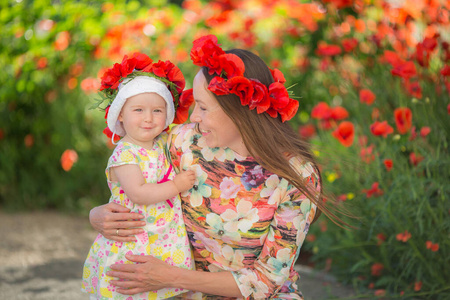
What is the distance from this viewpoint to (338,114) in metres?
2.77

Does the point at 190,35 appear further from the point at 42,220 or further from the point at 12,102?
the point at 42,220

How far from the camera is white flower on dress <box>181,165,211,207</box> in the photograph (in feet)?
6.32

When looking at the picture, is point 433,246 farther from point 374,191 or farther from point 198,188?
point 198,188

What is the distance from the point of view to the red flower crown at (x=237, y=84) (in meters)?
1.70

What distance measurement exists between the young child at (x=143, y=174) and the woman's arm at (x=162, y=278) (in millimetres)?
47

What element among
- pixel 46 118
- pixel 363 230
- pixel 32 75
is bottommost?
pixel 363 230

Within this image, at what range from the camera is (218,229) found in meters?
1.91

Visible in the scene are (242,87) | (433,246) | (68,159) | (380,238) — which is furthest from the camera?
(68,159)

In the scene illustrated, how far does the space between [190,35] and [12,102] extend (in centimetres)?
166

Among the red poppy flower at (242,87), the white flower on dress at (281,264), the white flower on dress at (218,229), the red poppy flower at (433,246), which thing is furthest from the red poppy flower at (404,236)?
the red poppy flower at (242,87)

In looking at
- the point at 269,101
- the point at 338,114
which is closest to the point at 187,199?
the point at 269,101

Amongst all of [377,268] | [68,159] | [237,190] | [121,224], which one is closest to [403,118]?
[377,268]

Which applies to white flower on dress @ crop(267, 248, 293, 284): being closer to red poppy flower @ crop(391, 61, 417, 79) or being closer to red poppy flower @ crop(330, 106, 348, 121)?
red poppy flower @ crop(330, 106, 348, 121)

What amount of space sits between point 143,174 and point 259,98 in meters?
0.50
